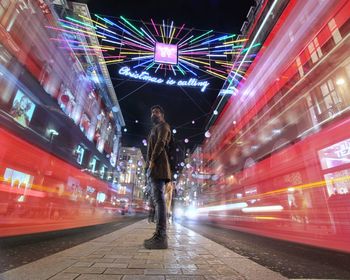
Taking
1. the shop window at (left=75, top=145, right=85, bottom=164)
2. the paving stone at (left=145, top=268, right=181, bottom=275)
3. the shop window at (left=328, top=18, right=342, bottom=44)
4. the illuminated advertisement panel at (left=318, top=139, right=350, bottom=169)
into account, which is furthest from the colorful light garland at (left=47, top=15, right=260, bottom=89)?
the shop window at (left=75, top=145, right=85, bottom=164)

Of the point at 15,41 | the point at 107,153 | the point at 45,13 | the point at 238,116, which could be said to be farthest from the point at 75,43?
the point at 107,153

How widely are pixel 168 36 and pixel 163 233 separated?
1080 centimetres

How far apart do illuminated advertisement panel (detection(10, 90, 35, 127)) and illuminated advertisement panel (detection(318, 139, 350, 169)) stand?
1820cm

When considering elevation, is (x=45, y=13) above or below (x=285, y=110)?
above

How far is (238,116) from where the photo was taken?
54.6 feet

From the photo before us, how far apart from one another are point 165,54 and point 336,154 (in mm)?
8180

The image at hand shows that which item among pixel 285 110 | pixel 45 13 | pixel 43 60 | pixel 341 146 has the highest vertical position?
pixel 45 13

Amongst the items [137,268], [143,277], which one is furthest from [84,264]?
[143,277]

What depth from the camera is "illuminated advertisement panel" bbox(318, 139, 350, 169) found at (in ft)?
26.3

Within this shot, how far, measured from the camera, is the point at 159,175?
13.9 feet

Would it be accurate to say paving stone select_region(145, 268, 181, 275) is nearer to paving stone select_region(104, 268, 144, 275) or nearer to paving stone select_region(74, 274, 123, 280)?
paving stone select_region(104, 268, 144, 275)

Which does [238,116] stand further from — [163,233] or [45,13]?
[45,13]

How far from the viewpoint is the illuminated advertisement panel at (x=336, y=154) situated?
803 cm

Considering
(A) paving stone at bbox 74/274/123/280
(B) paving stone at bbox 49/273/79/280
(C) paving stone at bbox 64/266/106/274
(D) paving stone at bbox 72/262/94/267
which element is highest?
(D) paving stone at bbox 72/262/94/267
